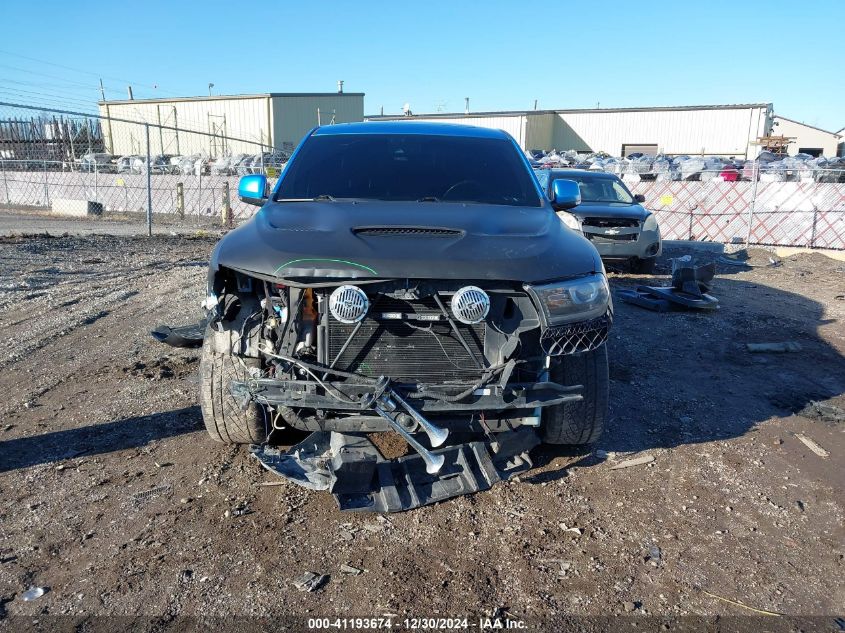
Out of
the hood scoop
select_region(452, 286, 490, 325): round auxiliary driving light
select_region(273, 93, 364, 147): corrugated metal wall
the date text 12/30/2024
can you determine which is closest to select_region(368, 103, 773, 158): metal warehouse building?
select_region(273, 93, 364, 147): corrugated metal wall

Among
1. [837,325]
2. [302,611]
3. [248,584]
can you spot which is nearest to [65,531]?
[248,584]

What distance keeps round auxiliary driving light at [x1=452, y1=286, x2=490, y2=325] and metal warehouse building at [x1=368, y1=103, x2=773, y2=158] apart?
38.4 metres

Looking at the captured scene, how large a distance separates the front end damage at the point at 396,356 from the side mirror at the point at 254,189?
4.27 ft

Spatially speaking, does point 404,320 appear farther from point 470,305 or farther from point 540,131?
point 540,131

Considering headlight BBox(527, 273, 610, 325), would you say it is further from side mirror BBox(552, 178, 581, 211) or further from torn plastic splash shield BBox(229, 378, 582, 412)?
side mirror BBox(552, 178, 581, 211)

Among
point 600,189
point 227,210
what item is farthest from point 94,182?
point 600,189

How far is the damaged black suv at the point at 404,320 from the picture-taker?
2822mm

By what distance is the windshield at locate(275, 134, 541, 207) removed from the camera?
387 centimetres

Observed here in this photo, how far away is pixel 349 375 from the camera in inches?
112

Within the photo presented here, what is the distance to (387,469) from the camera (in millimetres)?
3150

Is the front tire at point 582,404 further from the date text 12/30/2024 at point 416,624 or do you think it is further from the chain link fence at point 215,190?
the chain link fence at point 215,190

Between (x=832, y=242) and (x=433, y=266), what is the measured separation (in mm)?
16542

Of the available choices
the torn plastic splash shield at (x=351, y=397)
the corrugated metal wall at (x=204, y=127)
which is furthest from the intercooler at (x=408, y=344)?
the corrugated metal wall at (x=204, y=127)

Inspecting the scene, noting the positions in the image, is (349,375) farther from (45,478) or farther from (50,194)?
(50,194)
